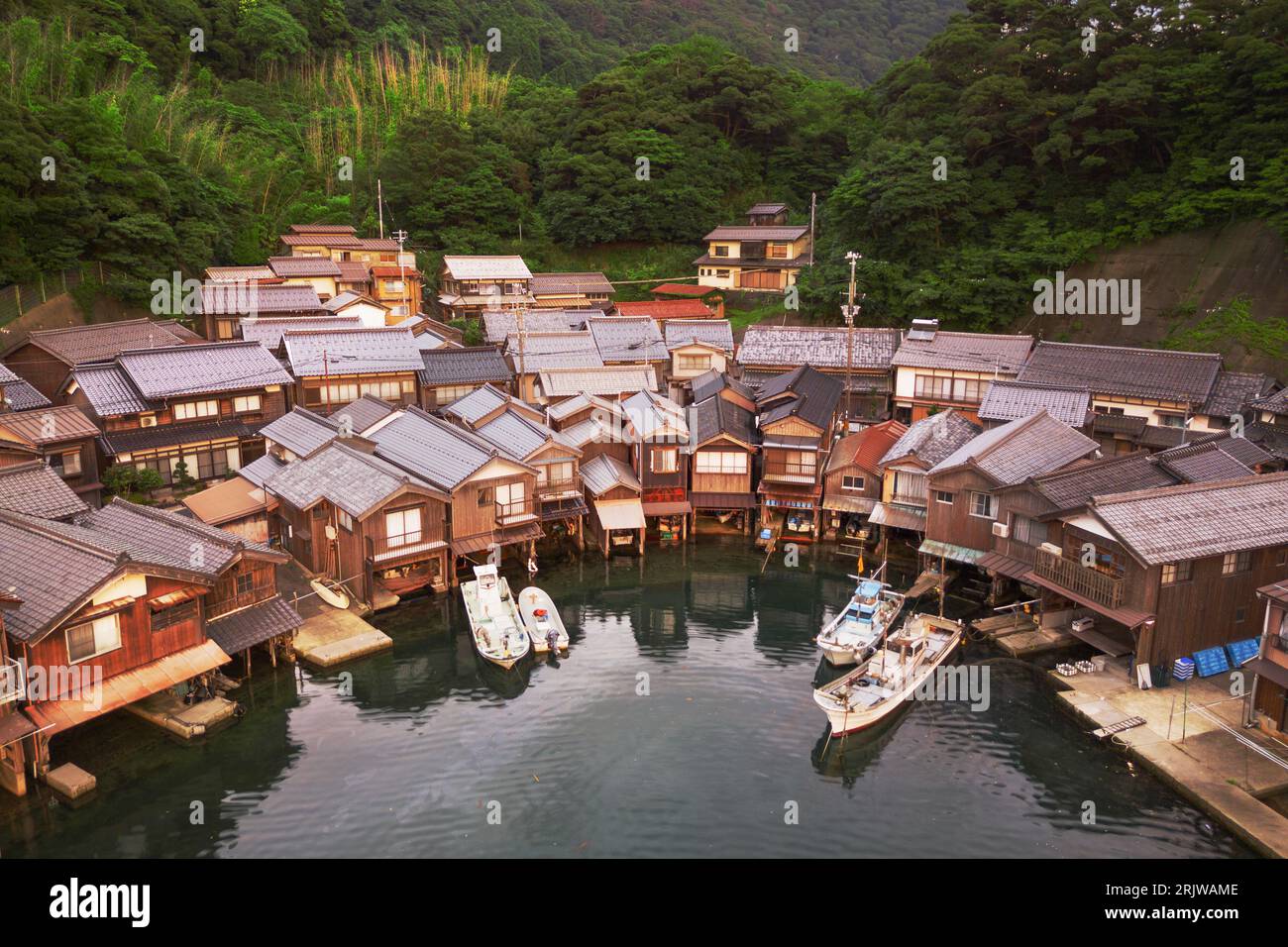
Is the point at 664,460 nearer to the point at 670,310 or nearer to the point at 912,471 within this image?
the point at 912,471

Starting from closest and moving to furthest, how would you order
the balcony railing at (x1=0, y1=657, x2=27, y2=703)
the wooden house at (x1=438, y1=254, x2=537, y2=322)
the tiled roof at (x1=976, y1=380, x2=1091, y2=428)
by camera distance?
the balcony railing at (x1=0, y1=657, x2=27, y2=703) → the tiled roof at (x1=976, y1=380, x2=1091, y2=428) → the wooden house at (x1=438, y1=254, x2=537, y2=322)

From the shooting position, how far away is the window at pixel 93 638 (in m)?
20.6

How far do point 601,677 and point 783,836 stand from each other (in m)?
8.63

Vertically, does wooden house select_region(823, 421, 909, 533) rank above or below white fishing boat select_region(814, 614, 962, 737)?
above

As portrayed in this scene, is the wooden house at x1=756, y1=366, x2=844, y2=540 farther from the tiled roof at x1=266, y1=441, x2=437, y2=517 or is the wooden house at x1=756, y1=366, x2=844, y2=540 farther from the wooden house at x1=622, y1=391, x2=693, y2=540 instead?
the tiled roof at x1=266, y1=441, x2=437, y2=517

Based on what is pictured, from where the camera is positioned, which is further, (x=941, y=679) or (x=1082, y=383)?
(x=1082, y=383)

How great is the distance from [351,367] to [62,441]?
13552mm

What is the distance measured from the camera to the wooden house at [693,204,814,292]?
6738 centimetres

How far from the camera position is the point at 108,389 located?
117ft

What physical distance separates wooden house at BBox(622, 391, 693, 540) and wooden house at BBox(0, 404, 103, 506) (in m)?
20.8

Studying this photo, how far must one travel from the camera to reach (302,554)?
32.2 metres

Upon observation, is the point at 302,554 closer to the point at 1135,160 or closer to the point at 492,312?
the point at 492,312

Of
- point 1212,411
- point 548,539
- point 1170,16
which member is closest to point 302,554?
point 548,539

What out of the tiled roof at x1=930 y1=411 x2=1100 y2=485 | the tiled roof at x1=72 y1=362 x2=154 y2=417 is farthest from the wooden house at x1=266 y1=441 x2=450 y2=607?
the tiled roof at x1=930 y1=411 x2=1100 y2=485
